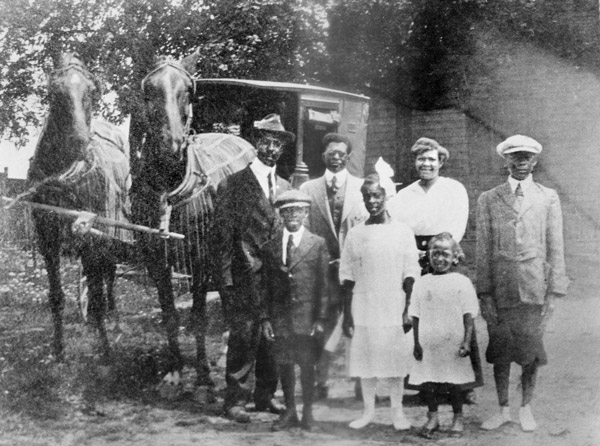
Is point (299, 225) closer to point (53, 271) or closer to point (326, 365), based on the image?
point (326, 365)

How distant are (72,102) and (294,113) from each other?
1860mm

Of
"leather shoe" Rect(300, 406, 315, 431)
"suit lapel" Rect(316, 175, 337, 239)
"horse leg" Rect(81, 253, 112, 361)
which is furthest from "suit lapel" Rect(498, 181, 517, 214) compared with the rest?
"horse leg" Rect(81, 253, 112, 361)

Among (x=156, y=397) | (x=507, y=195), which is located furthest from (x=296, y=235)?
(x=156, y=397)

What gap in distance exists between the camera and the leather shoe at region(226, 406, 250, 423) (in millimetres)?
3951

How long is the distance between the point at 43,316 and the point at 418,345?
275 cm

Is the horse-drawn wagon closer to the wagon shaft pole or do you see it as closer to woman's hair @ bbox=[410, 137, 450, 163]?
the wagon shaft pole

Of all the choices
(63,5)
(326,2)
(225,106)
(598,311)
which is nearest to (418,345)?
(598,311)

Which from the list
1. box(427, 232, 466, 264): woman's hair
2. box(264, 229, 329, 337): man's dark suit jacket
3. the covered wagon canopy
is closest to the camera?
box(427, 232, 466, 264): woman's hair

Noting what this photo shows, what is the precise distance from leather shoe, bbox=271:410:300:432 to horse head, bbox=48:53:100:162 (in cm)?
217

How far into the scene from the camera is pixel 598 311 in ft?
15.1

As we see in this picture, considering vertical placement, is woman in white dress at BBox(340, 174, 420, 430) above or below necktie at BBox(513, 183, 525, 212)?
below

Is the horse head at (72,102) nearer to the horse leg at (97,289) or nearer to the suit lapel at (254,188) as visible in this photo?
the horse leg at (97,289)

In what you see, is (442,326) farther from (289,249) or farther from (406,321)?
(289,249)

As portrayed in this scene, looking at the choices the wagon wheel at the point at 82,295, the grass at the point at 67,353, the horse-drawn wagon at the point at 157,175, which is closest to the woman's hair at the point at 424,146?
the horse-drawn wagon at the point at 157,175
